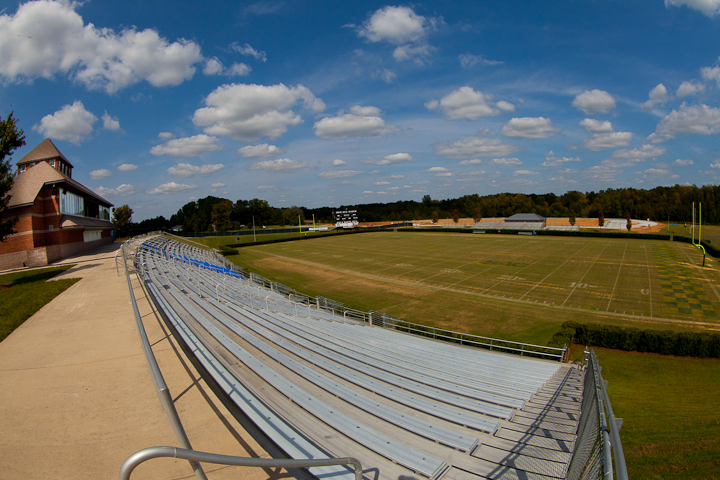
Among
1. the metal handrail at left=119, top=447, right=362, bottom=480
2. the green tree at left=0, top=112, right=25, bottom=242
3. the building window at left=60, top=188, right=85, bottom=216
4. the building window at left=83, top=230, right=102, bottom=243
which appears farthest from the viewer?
the building window at left=83, top=230, right=102, bottom=243

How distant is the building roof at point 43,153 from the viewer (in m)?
36.8

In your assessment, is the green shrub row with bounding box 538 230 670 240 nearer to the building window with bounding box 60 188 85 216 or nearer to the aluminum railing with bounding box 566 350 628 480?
the aluminum railing with bounding box 566 350 628 480

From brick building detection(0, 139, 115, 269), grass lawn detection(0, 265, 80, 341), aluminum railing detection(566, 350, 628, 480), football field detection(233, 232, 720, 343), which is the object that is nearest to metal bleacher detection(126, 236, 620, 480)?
aluminum railing detection(566, 350, 628, 480)

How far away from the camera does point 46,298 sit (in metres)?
15.0

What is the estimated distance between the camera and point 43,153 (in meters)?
38.1

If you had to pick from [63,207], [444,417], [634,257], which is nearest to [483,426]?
[444,417]

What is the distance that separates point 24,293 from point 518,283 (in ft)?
114

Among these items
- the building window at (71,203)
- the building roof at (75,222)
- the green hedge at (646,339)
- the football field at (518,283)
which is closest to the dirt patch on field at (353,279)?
the football field at (518,283)

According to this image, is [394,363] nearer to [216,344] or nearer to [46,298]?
[216,344]

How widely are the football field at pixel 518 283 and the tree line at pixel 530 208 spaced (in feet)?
210

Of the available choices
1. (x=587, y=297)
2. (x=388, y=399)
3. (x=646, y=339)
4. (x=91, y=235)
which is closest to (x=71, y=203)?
(x=91, y=235)

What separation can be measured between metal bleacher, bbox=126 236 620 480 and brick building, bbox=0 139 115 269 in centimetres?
2540

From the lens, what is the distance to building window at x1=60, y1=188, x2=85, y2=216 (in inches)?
1212

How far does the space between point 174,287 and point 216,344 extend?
811cm
